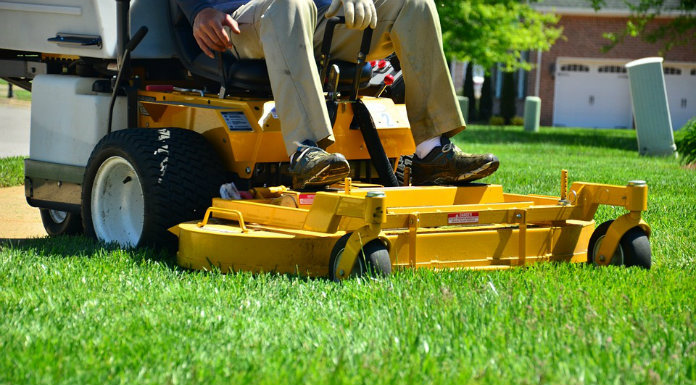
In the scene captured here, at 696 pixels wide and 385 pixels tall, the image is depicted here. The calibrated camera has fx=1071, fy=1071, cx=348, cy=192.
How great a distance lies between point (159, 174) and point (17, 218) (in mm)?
2490

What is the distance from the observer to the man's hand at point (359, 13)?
491 cm

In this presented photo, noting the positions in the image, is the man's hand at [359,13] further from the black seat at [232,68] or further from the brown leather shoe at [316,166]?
the brown leather shoe at [316,166]

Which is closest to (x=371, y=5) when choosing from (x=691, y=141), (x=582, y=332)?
(x=582, y=332)

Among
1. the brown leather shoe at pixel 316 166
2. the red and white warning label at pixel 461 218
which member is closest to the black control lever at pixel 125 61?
the brown leather shoe at pixel 316 166

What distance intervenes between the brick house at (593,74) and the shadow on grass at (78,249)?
2697 centimetres

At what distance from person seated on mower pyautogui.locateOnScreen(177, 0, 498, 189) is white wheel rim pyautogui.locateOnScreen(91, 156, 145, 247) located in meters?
0.77

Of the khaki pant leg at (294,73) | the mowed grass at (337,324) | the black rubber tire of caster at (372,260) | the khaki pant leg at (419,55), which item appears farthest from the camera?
the khaki pant leg at (419,55)

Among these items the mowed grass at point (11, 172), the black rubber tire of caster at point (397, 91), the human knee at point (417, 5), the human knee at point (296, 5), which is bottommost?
the mowed grass at point (11, 172)

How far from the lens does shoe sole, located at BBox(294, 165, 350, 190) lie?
15.2ft

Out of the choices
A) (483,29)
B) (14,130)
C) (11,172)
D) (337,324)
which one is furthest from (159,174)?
(483,29)

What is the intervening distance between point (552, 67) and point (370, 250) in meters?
29.0

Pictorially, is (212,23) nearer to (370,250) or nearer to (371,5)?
(371,5)

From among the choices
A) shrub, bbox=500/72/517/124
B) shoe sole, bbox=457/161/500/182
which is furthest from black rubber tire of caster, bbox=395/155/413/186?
shrub, bbox=500/72/517/124

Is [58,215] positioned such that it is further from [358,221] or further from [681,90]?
[681,90]
